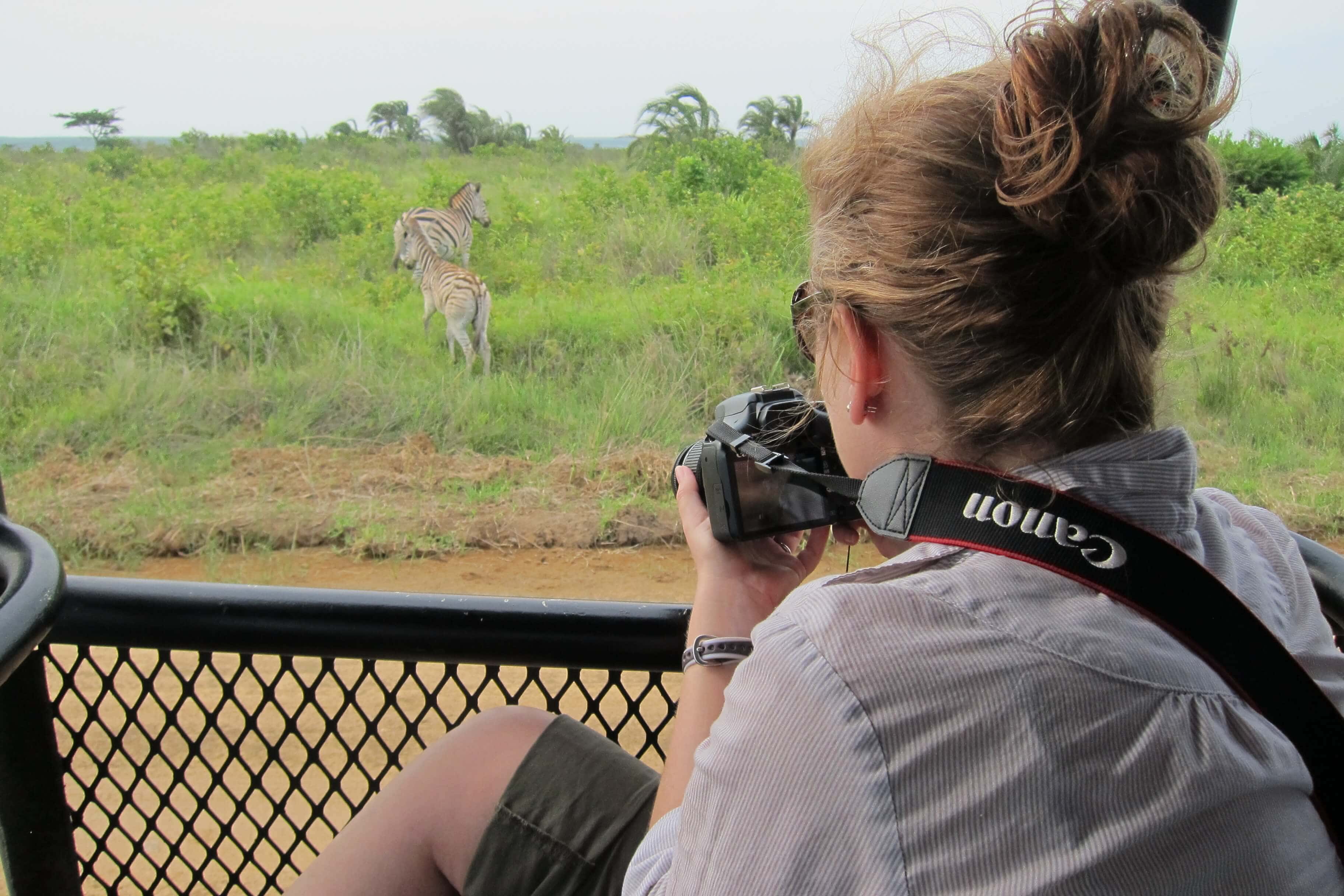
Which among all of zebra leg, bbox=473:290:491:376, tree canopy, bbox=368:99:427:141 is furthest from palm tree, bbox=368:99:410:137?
zebra leg, bbox=473:290:491:376

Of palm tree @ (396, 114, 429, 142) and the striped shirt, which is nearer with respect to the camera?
the striped shirt

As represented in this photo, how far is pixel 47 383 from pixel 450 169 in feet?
16.3

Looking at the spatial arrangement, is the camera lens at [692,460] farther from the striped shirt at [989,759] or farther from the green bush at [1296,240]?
the green bush at [1296,240]

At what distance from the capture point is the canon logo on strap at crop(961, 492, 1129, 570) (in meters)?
0.51

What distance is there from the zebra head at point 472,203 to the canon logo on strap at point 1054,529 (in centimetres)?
682

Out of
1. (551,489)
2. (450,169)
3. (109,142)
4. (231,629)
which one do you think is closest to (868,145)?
(231,629)

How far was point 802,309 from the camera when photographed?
0.72 meters

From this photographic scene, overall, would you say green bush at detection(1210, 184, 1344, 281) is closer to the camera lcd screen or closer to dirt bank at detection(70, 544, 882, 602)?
dirt bank at detection(70, 544, 882, 602)

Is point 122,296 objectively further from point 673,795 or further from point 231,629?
point 673,795

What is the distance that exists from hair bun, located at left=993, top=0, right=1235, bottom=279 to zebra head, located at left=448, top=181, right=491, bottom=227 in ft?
22.2

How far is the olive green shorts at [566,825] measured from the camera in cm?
84

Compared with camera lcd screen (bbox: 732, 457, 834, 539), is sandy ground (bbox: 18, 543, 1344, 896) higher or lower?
lower

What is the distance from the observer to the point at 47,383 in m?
4.05

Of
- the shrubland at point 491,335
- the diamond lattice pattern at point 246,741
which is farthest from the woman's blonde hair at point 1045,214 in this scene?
the shrubland at point 491,335
